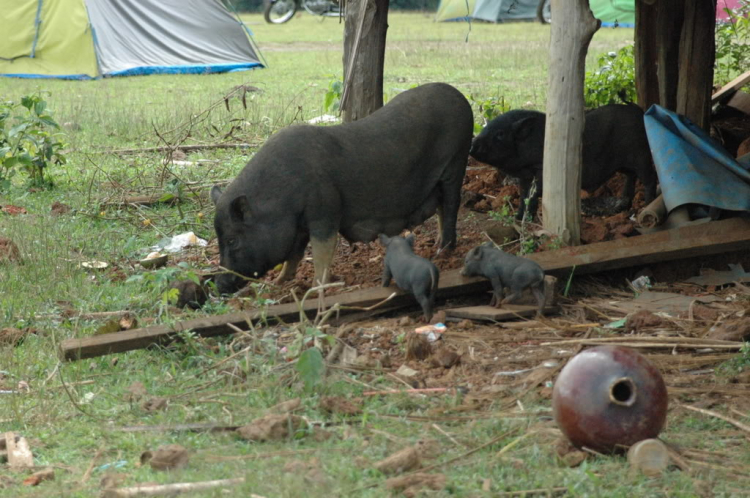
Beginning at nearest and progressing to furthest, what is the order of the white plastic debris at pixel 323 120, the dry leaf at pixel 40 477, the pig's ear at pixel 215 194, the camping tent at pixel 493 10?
the dry leaf at pixel 40 477
the pig's ear at pixel 215 194
the white plastic debris at pixel 323 120
the camping tent at pixel 493 10

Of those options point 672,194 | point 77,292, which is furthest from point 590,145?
point 77,292

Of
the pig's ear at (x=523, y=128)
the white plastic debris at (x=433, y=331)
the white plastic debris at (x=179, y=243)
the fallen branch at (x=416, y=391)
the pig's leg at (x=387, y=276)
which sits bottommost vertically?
the white plastic debris at (x=179, y=243)

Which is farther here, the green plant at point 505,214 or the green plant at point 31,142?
the green plant at point 31,142

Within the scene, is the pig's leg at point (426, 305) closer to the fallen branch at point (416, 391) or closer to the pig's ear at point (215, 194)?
the fallen branch at point (416, 391)

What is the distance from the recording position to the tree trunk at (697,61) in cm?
896

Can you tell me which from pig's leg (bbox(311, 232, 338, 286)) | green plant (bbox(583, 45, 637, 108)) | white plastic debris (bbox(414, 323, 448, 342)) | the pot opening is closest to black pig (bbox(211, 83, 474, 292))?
pig's leg (bbox(311, 232, 338, 286))

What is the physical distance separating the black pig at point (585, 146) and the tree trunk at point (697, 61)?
2.83ft

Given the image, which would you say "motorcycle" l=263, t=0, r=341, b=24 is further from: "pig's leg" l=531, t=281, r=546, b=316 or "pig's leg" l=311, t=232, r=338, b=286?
"pig's leg" l=531, t=281, r=546, b=316

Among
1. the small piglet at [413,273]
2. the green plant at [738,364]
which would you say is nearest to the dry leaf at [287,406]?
the small piglet at [413,273]

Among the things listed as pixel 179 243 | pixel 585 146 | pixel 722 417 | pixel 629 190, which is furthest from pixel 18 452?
pixel 629 190

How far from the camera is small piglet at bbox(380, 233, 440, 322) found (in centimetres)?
616

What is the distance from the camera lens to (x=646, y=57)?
32.4ft

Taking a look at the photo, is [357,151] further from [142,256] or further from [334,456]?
[334,456]

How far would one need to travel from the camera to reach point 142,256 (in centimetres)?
834
